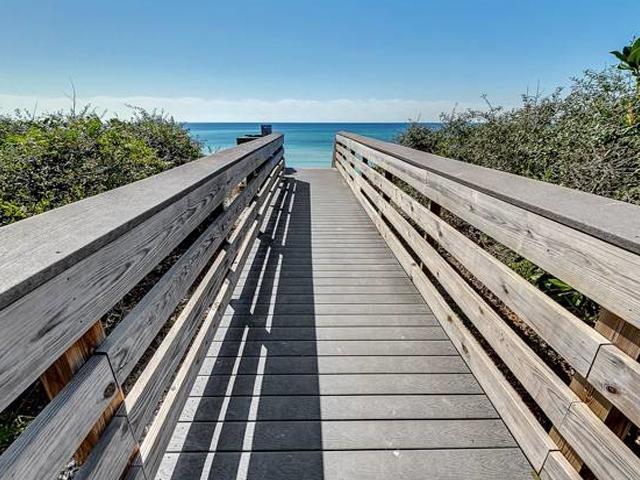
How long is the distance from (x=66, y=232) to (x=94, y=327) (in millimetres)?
242

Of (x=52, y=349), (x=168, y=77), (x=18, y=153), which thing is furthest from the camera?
(x=168, y=77)

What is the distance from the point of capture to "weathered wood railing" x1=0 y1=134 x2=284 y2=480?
51cm

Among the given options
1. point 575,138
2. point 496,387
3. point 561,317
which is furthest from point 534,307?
point 575,138

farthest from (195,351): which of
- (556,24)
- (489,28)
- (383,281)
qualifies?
(489,28)

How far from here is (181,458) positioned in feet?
4.17

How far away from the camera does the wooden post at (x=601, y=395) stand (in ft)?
2.66

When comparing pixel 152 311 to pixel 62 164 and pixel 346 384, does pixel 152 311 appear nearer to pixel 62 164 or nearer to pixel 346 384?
pixel 346 384

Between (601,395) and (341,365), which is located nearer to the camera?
(601,395)

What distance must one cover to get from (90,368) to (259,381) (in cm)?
106

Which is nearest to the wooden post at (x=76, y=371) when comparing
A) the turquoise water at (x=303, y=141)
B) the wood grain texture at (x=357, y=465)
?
the wood grain texture at (x=357, y=465)

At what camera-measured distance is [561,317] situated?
1.02m

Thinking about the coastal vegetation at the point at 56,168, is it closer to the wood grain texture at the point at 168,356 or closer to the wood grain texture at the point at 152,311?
the wood grain texture at the point at 168,356

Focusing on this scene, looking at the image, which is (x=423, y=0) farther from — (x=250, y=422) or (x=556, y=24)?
(x=250, y=422)

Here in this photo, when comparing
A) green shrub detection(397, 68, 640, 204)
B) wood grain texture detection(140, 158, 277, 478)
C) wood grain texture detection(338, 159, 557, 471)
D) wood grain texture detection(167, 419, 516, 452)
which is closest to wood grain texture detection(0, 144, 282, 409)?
wood grain texture detection(140, 158, 277, 478)
